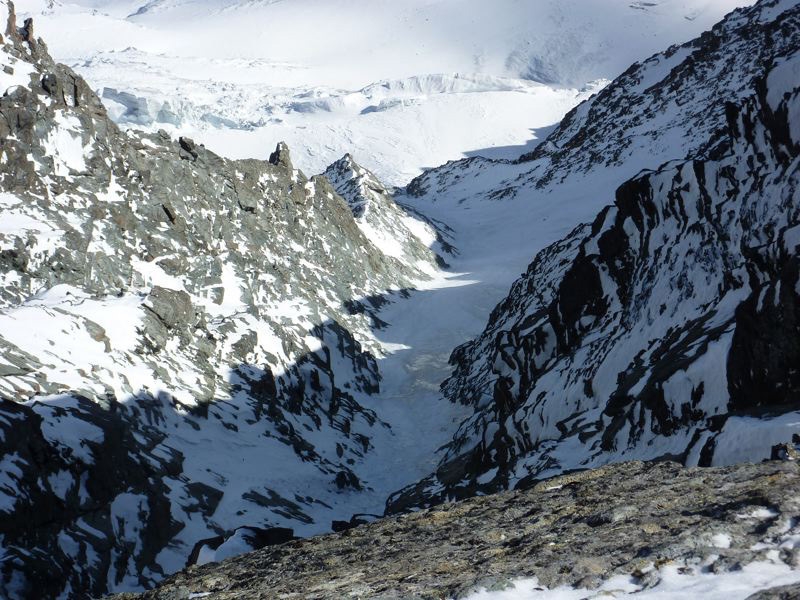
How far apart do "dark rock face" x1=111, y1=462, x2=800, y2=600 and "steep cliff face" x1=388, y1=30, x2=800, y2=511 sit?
14.2 ft

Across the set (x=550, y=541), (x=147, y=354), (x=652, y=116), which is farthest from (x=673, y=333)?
(x=652, y=116)

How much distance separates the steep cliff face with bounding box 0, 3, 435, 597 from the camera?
32625 millimetres

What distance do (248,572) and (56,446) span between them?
947 inches

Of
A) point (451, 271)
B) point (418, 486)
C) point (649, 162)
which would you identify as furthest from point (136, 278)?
point (649, 162)

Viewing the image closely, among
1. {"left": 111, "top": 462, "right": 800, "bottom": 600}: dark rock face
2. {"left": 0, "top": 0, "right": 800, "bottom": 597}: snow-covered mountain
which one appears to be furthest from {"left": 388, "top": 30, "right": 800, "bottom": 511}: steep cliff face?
{"left": 111, "top": 462, "right": 800, "bottom": 600}: dark rock face

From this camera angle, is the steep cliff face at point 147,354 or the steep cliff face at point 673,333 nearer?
the steep cliff face at point 673,333

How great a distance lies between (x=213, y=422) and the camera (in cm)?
4844

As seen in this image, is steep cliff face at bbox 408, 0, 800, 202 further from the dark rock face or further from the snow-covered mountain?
the dark rock face

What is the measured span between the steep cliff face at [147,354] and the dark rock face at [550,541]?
54.7 feet

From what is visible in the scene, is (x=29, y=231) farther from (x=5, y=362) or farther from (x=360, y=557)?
(x=360, y=557)

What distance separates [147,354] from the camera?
157ft

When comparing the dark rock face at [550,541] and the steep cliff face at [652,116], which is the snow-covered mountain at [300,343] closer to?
the dark rock face at [550,541]

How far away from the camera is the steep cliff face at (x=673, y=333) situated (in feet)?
63.5

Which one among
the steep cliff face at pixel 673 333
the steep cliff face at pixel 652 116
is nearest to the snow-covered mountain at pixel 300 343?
the steep cliff face at pixel 673 333
